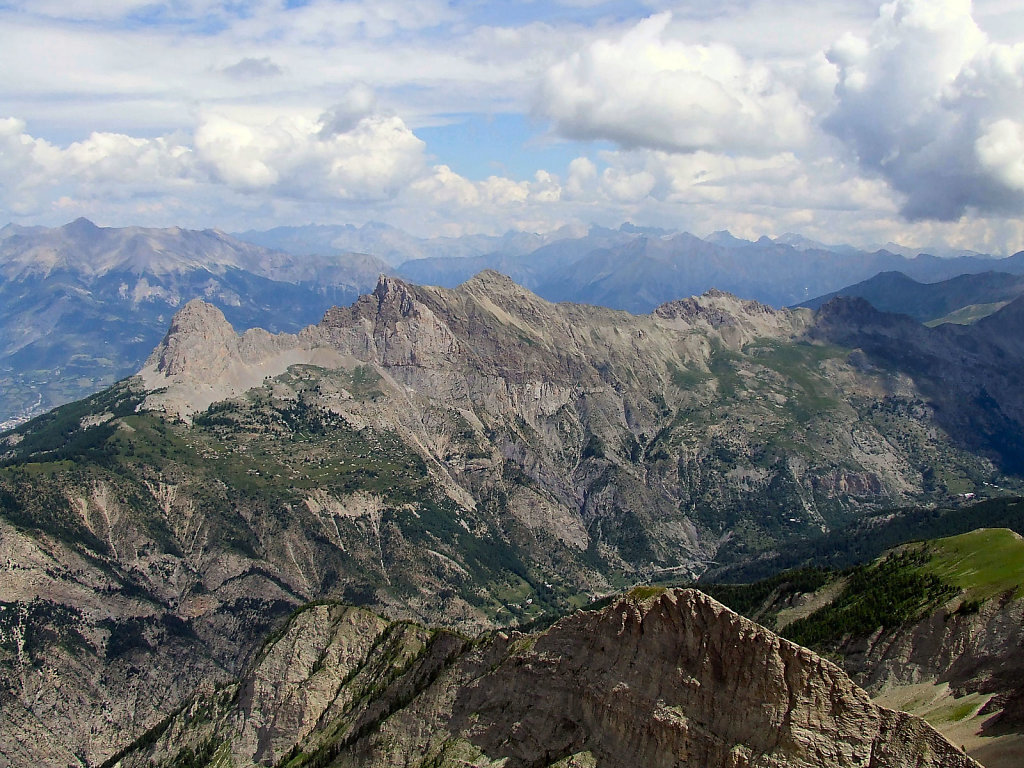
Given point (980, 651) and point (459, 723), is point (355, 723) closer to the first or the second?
point (459, 723)

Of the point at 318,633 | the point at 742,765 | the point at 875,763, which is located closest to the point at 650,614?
the point at 742,765

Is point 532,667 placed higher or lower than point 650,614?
lower

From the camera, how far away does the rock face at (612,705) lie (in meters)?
65.7

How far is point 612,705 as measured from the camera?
83.8m

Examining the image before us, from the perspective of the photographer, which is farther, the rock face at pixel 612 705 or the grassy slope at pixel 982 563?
the grassy slope at pixel 982 563

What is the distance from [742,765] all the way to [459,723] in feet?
177

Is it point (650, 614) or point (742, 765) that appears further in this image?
point (650, 614)

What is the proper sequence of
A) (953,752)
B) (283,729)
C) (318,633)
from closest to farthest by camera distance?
1. (953,752)
2. (283,729)
3. (318,633)

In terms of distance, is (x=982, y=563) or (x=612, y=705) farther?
(x=982, y=563)

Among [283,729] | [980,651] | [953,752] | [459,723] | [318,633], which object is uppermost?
[953,752]

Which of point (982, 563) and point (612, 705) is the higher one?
point (612, 705)

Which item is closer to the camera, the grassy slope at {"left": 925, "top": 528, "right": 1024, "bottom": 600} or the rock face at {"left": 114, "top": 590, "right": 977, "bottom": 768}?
the rock face at {"left": 114, "top": 590, "right": 977, "bottom": 768}

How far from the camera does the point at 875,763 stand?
208ft

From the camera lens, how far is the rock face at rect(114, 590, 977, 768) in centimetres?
6569
